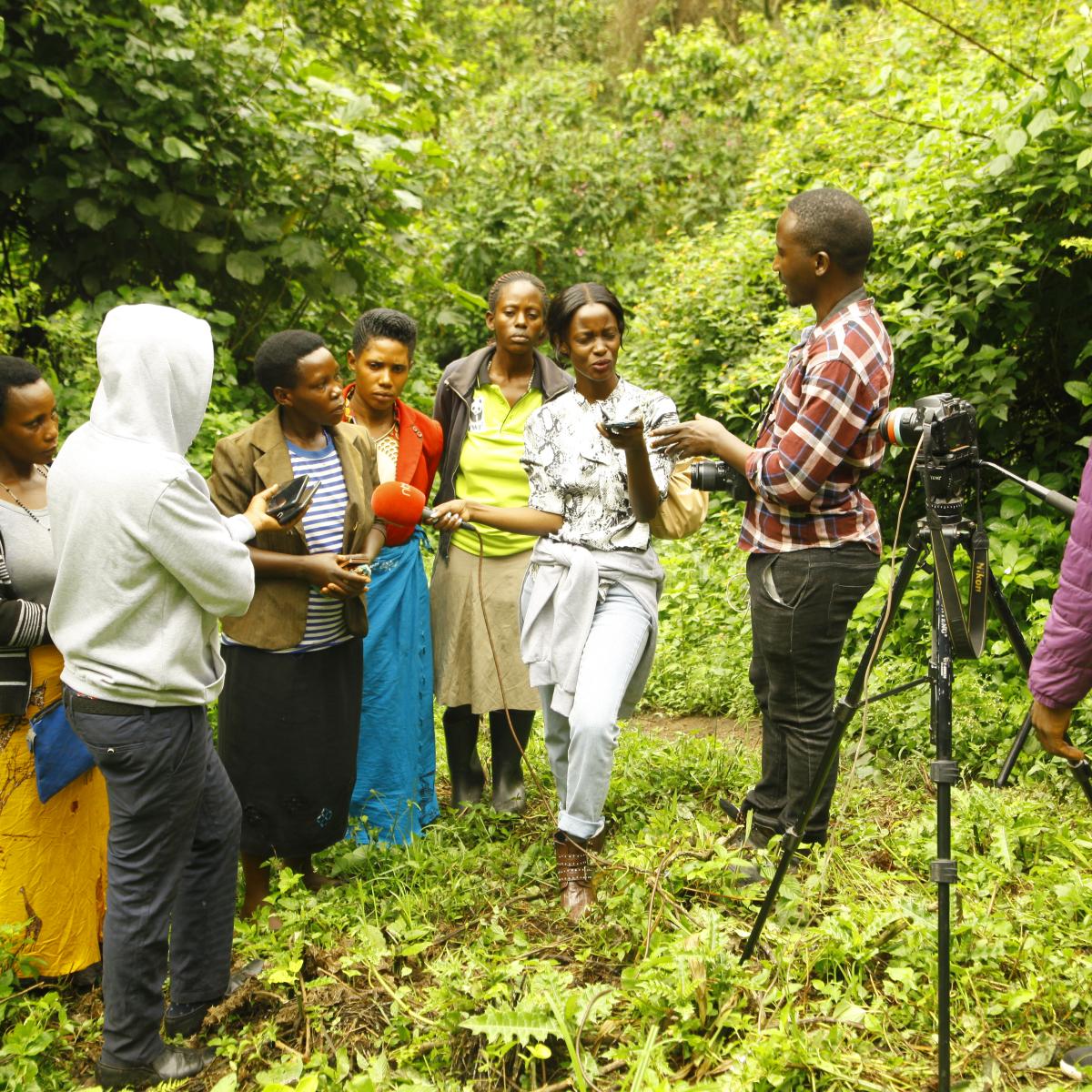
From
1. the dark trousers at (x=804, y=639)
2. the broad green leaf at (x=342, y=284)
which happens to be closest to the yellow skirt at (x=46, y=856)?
the dark trousers at (x=804, y=639)

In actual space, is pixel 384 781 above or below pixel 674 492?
below

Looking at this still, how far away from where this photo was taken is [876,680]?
4949 mm

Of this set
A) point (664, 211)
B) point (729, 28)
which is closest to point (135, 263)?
point (664, 211)

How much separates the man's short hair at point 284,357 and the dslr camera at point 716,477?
1.29 meters

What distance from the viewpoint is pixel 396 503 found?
3.62 meters

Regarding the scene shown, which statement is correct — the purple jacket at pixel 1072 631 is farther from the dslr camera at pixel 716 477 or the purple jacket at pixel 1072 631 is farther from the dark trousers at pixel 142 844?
the dark trousers at pixel 142 844

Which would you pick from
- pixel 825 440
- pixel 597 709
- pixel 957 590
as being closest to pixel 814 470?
pixel 825 440

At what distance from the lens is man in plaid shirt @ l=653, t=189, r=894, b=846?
3.00 m

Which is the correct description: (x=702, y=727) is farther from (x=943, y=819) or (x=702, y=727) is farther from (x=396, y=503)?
(x=943, y=819)

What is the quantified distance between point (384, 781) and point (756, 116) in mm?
10484

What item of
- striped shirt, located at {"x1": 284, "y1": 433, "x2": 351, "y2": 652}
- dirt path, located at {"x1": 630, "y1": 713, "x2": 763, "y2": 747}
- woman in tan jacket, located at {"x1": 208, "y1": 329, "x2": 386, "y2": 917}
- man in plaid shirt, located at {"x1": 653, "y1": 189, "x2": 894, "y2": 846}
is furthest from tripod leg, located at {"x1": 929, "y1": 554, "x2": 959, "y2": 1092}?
dirt path, located at {"x1": 630, "y1": 713, "x2": 763, "y2": 747}

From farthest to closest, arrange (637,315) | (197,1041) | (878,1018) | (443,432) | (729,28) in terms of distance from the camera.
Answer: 1. (729,28)
2. (637,315)
3. (443,432)
4. (197,1041)
5. (878,1018)

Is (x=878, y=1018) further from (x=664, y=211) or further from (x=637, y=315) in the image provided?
(x=664, y=211)

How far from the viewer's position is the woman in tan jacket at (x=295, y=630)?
11.2 feet
